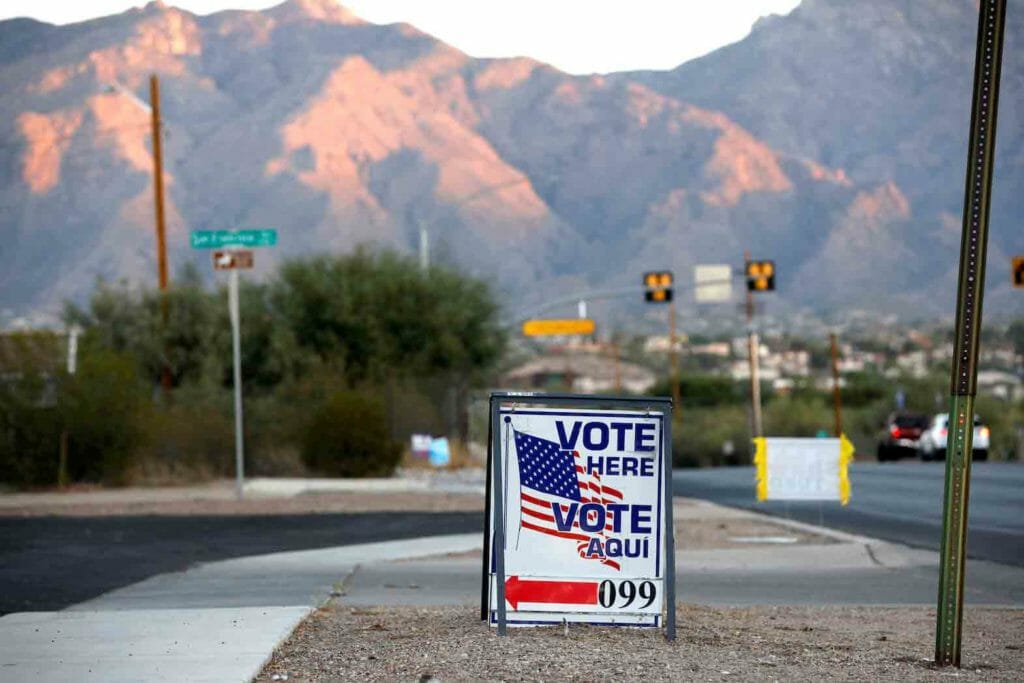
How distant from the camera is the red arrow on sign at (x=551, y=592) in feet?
31.1

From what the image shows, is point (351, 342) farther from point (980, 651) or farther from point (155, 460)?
point (980, 651)

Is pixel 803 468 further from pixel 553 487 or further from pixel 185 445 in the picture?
pixel 185 445

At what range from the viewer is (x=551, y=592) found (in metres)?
9.49

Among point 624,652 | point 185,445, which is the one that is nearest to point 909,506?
point 185,445

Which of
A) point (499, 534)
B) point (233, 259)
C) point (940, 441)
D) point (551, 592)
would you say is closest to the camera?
point (499, 534)

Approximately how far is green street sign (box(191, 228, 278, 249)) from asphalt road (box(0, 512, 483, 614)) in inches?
176

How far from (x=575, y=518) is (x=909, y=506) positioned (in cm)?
1934

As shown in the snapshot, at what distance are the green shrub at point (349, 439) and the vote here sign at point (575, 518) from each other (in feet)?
85.5

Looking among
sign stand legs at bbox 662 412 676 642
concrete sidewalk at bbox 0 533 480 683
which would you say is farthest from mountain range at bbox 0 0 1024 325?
sign stand legs at bbox 662 412 676 642

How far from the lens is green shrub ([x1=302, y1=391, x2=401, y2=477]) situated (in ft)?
116

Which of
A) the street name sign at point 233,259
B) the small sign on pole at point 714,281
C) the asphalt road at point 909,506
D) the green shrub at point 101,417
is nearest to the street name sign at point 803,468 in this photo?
the asphalt road at point 909,506

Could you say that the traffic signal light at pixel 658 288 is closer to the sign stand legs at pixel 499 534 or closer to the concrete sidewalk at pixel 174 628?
the concrete sidewalk at pixel 174 628

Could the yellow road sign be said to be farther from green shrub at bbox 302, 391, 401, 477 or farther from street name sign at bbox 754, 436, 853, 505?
street name sign at bbox 754, 436, 853, 505

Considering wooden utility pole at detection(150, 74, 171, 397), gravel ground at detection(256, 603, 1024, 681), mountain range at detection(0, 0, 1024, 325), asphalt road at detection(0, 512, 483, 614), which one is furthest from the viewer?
mountain range at detection(0, 0, 1024, 325)
